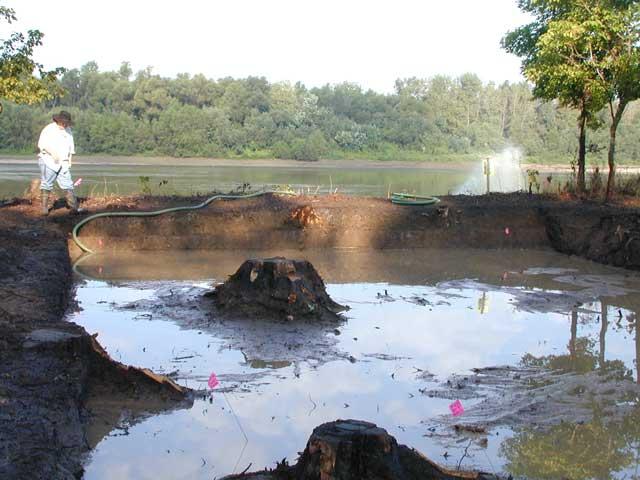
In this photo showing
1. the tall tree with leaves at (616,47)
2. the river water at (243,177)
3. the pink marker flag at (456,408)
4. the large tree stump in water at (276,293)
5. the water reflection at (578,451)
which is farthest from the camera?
the river water at (243,177)

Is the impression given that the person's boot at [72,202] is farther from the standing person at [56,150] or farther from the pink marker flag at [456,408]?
the pink marker flag at [456,408]

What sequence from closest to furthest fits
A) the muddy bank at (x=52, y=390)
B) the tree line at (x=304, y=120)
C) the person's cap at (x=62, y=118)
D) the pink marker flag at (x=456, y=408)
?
the muddy bank at (x=52, y=390), the pink marker flag at (x=456, y=408), the person's cap at (x=62, y=118), the tree line at (x=304, y=120)

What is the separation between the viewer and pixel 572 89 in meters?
18.0

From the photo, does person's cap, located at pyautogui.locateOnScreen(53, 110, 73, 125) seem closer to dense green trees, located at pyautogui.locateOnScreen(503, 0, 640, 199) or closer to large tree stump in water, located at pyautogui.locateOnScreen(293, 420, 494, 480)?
dense green trees, located at pyautogui.locateOnScreen(503, 0, 640, 199)

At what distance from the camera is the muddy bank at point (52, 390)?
439cm

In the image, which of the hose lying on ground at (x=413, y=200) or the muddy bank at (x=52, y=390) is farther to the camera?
the hose lying on ground at (x=413, y=200)

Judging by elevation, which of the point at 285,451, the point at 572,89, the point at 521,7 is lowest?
the point at 285,451

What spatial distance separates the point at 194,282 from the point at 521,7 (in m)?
13.2

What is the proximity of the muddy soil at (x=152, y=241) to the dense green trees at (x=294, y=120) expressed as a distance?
112ft

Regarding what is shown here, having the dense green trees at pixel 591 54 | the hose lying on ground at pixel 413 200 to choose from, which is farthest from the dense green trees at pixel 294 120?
the hose lying on ground at pixel 413 200

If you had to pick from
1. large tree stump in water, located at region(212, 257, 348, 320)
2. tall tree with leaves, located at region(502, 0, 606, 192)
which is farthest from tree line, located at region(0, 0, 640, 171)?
large tree stump in water, located at region(212, 257, 348, 320)

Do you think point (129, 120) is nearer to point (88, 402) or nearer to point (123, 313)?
point (123, 313)

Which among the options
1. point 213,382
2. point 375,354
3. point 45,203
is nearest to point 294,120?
point 45,203

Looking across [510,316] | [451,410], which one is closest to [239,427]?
[451,410]
